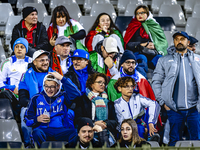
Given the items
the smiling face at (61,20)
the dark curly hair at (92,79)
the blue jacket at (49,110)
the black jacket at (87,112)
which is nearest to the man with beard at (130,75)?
the dark curly hair at (92,79)

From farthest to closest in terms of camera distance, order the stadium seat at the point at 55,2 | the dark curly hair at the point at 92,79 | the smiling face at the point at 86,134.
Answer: the stadium seat at the point at 55,2, the dark curly hair at the point at 92,79, the smiling face at the point at 86,134

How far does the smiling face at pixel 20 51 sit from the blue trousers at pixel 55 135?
1132 millimetres

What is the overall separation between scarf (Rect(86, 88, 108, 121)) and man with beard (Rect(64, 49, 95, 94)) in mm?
139


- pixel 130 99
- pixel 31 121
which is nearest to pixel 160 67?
pixel 130 99

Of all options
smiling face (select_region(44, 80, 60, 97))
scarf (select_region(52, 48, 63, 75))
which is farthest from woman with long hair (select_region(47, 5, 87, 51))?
smiling face (select_region(44, 80, 60, 97))

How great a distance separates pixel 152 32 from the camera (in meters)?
5.66

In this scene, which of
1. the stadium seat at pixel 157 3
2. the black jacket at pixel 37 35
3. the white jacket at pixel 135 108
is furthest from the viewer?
the stadium seat at pixel 157 3

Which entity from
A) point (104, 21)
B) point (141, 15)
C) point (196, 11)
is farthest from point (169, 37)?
point (196, 11)

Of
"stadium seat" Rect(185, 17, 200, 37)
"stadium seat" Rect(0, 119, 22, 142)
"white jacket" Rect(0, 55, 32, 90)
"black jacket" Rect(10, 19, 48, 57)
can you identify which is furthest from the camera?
"stadium seat" Rect(185, 17, 200, 37)

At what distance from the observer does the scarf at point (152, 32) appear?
556 cm

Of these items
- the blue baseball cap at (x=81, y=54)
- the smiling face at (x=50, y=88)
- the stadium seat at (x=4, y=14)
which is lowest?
the smiling face at (x=50, y=88)

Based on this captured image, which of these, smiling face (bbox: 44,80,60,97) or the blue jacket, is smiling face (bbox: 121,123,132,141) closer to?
the blue jacket

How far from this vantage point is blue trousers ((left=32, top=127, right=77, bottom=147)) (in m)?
4.34

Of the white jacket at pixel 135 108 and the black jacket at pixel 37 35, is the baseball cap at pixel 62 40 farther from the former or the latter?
the white jacket at pixel 135 108
